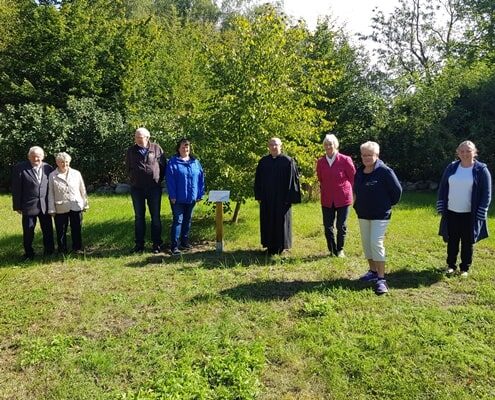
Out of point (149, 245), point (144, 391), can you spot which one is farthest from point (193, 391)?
point (149, 245)

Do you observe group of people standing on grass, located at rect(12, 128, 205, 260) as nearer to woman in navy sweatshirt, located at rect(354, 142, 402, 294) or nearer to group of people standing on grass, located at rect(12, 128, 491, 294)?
group of people standing on grass, located at rect(12, 128, 491, 294)

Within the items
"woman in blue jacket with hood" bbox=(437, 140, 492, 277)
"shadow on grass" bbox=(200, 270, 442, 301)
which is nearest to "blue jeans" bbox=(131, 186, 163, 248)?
"shadow on grass" bbox=(200, 270, 442, 301)

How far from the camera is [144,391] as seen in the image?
11.9ft

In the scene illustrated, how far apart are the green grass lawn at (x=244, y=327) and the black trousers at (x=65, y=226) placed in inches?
13.6

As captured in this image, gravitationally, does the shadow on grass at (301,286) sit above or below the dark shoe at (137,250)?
below

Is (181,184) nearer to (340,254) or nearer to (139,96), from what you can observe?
(340,254)

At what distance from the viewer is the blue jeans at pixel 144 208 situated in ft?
23.7

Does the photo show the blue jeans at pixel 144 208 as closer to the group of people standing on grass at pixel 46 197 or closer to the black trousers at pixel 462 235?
the group of people standing on grass at pixel 46 197

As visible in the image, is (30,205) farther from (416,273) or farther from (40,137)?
(40,137)

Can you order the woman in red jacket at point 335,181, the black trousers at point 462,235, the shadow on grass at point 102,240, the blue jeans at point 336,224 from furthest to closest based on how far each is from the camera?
1. the shadow on grass at point 102,240
2. the blue jeans at point 336,224
3. the woman in red jacket at point 335,181
4. the black trousers at point 462,235

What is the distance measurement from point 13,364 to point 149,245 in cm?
384

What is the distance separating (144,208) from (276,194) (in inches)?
83.9

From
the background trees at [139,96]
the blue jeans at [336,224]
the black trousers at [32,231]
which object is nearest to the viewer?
the blue jeans at [336,224]

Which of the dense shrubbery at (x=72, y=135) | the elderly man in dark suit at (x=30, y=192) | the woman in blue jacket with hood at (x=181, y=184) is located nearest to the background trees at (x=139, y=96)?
the dense shrubbery at (x=72, y=135)
